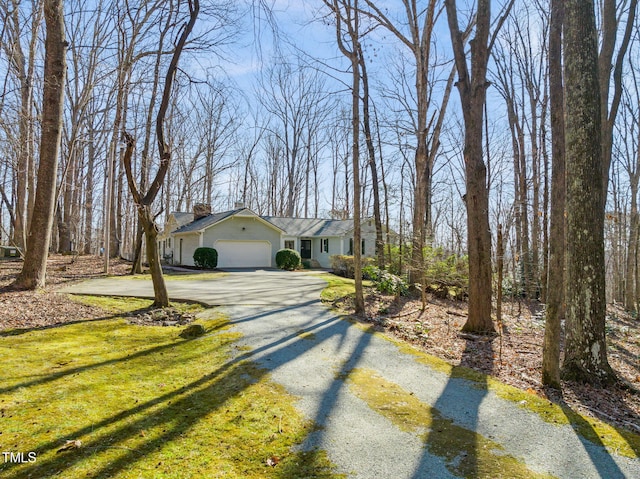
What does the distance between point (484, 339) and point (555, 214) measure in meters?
2.54

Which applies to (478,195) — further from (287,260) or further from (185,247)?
(185,247)

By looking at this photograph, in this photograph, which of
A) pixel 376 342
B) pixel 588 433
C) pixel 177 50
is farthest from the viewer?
pixel 177 50

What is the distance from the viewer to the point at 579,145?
4410 mm

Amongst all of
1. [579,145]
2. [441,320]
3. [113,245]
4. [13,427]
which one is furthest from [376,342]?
[113,245]

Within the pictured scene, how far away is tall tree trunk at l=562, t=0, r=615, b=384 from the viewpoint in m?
4.39

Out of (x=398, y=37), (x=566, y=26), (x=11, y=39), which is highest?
(x=11, y=39)

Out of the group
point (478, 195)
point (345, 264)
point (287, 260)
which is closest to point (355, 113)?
point (478, 195)

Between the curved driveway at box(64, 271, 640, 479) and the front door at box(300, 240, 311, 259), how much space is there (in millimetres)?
18537

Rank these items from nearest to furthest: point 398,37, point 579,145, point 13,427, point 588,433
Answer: point 13,427 < point 588,433 < point 579,145 < point 398,37

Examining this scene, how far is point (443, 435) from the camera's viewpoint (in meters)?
3.24

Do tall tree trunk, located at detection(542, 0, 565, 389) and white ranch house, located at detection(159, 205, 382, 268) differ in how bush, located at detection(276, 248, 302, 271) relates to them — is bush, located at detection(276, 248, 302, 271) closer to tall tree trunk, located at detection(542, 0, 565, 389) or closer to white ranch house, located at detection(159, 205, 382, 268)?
white ranch house, located at detection(159, 205, 382, 268)

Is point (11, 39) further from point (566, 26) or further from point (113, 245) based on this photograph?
point (566, 26)

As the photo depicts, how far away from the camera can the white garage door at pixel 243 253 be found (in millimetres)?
22328

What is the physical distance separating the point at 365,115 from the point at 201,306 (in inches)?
394
